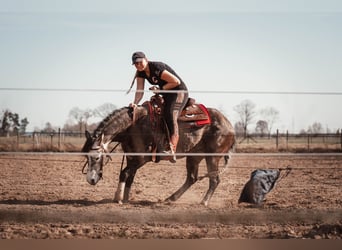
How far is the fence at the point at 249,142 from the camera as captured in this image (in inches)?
110

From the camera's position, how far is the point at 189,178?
2.93 m

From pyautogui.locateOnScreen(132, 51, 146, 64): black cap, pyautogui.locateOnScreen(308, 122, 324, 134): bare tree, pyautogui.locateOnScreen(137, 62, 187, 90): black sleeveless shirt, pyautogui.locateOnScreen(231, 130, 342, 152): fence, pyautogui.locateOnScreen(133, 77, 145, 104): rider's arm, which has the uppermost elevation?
pyautogui.locateOnScreen(132, 51, 146, 64): black cap

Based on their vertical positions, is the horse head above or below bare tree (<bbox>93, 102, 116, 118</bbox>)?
below

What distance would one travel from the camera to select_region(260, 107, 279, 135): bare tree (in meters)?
2.86

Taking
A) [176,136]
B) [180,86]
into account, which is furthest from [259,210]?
[180,86]

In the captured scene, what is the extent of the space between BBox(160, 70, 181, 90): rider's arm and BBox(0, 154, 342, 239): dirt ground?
1.36 feet

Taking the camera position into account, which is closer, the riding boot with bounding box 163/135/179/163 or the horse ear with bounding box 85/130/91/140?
the horse ear with bounding box 85/130/91/140

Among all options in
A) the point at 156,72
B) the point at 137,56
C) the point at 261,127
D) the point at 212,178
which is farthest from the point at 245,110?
the point at 137,56

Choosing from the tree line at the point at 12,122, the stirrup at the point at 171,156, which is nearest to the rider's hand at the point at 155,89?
the stirrup at the point at 171,156

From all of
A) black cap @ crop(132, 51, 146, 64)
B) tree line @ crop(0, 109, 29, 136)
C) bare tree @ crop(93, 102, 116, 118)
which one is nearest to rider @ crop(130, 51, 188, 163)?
black cap @ crop(132, 51, 146, 64)

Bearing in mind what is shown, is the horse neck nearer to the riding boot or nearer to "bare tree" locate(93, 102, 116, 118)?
"bare tree" locate(93, 102, 116, 118)

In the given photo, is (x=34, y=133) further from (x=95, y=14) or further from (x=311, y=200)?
(x=311, y=200)

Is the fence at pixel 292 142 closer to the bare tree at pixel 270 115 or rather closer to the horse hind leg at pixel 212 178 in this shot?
the bare tree at pixel 270 115

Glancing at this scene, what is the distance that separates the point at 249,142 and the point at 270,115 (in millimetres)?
184
